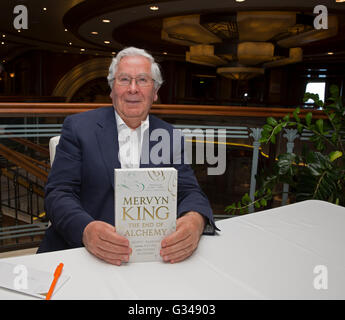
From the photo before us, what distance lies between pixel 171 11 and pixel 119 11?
1074mm

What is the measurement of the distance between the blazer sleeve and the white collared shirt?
0.66 feet

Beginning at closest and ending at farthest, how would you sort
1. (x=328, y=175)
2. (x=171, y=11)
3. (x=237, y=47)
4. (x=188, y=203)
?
(x=188, y=203)
(x=328, y=175)
(x=171, y=11)
(x=237, y=47)

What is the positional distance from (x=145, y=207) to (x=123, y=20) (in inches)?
306

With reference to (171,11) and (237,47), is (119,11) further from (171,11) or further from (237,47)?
(237,47)

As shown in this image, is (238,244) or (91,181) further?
(91,181)

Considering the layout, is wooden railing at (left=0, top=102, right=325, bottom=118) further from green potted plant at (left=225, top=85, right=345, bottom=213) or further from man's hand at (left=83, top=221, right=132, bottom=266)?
man's hand at (left=83, top=221, right=132, bottom=266)

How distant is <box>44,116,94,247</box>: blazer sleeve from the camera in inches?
47.6

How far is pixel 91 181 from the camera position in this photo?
151 cm

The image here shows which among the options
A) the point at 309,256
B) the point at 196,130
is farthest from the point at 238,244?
the point at 196,130

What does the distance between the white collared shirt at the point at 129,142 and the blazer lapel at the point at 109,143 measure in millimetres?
44
